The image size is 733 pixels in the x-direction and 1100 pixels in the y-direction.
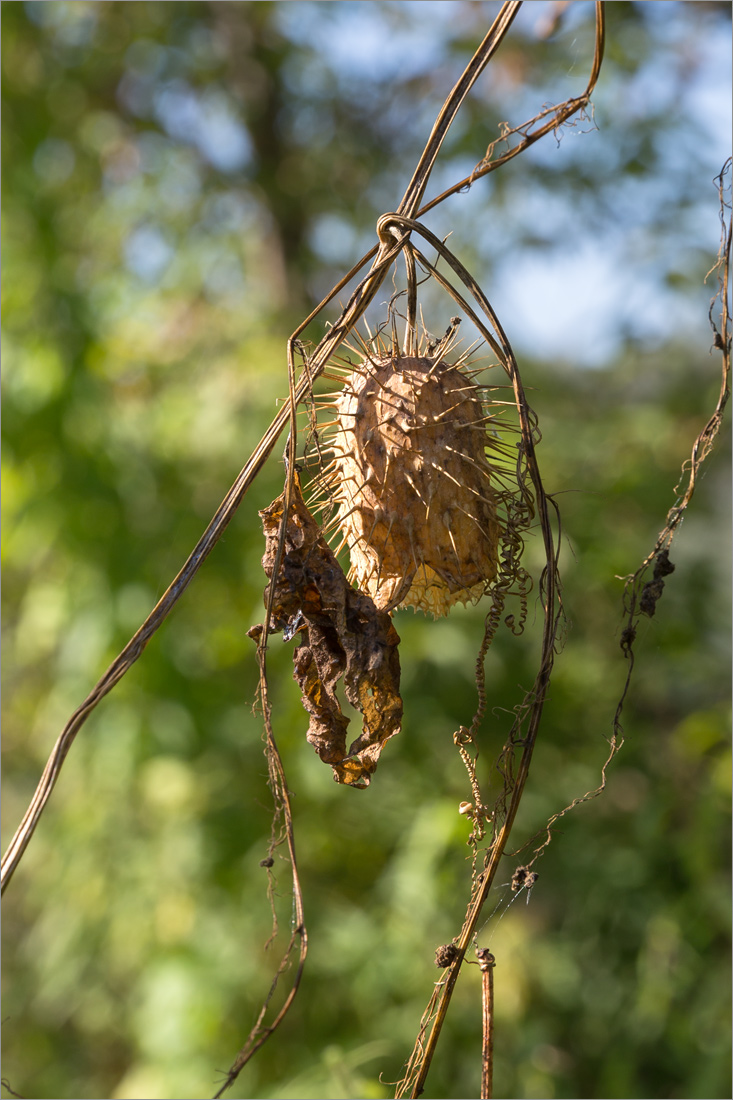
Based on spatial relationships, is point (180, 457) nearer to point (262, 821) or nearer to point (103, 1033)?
point (262, 821)

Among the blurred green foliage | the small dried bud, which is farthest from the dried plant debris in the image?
the blurred green foliage

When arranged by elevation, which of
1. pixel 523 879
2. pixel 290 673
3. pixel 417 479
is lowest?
pixel 523 879

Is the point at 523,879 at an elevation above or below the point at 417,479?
below

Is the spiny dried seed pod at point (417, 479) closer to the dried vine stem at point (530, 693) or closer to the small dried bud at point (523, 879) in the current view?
the dried vine stem at point (530, 693)

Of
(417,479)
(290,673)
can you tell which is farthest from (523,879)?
(290,673)

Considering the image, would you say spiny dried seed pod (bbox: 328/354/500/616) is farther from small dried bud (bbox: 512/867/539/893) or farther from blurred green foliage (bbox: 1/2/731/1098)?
blurred green foliage (bbox: 1/2/731/1098)

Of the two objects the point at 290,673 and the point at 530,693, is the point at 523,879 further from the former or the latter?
the point at 290,673

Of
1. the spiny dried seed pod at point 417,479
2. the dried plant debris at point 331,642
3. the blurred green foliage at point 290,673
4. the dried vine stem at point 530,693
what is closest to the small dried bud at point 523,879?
the dried vine stem at point 530,693

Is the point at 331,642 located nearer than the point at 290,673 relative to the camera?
Yes
